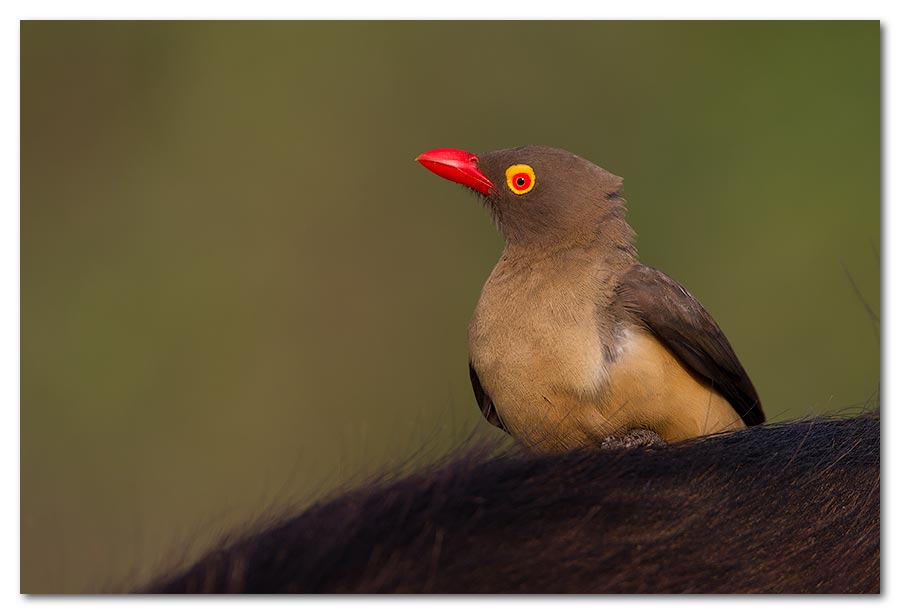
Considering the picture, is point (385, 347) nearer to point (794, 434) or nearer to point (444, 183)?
point (444, 183)

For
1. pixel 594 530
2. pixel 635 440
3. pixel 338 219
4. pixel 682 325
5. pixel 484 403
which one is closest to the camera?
pixel 594 530

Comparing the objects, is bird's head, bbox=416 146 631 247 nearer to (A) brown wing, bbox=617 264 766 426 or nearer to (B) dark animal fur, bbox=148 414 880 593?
(A) brown wing, bbox=617 264 766 426

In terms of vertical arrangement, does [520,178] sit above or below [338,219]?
above

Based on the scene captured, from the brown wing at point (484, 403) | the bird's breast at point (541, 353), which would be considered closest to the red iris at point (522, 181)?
the bird's breast at point (541, 353)

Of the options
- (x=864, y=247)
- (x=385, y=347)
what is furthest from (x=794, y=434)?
(x=385, y=347)

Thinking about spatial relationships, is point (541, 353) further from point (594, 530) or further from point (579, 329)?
point (594, 530)

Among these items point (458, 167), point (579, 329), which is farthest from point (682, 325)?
point (458, 167)
